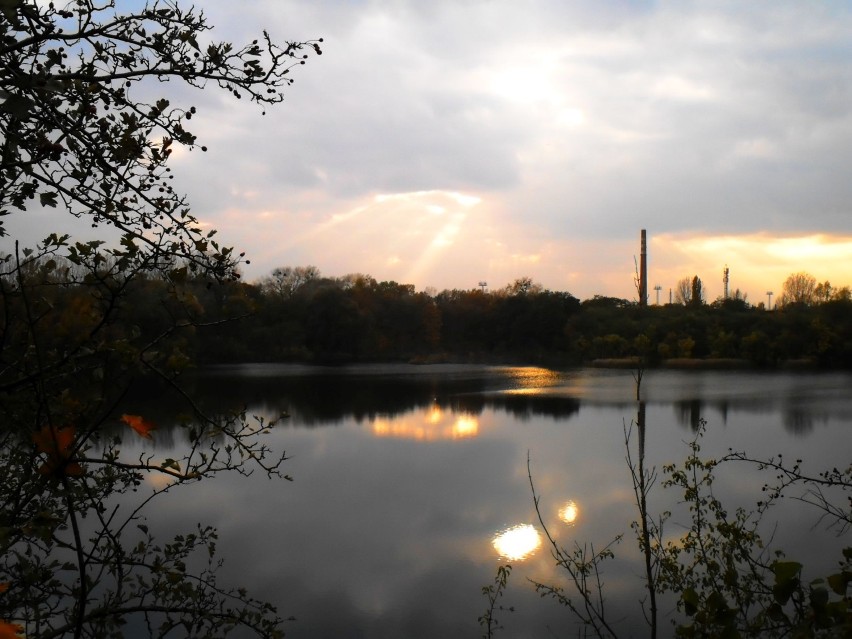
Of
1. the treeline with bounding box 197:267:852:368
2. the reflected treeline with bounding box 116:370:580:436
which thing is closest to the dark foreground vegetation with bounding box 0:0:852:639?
the reflected treeline with bounding box 116:370:580:436

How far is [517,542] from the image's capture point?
7578mm

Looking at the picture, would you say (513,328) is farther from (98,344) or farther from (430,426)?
(98,344)

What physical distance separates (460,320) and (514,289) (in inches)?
255

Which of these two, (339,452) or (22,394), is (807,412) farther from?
(22,394)

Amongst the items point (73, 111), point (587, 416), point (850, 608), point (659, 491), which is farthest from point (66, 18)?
point (587, 416)

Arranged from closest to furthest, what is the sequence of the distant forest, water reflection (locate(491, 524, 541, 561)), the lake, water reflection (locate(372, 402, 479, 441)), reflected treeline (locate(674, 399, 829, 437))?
the lake
water reflection (locate(491, 524, 541, 561))
reflected treeline (locate(674, 399, 829, 437))
water reflection (locate(372, 402, 479, 441))
the distant forest

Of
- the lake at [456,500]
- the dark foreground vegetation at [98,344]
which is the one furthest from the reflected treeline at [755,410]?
the dark foreground vegetation at [98,344]

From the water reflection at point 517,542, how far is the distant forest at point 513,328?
67.2 feet

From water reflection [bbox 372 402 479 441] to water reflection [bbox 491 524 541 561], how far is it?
554 cm

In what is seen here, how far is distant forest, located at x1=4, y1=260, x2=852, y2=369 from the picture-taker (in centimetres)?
3306

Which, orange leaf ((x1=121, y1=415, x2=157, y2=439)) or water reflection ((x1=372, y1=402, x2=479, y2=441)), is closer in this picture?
orange leaf ((x1=121, y1=415, x2=157, y2=439))

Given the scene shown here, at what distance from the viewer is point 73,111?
1709 millimetres

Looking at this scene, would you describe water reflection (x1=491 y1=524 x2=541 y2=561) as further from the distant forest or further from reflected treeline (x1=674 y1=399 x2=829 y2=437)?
the distant forest

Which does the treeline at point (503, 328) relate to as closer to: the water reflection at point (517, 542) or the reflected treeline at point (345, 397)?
the reflected treeline at point (345, 397)
